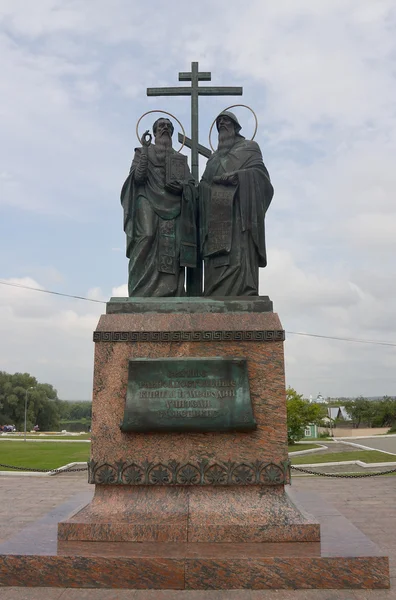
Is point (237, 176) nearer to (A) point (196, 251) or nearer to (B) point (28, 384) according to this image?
(A) point (196, 251)

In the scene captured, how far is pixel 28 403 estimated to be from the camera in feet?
191

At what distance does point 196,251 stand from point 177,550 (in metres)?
3.17

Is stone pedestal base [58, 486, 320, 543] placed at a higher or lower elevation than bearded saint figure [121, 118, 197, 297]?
→ lower

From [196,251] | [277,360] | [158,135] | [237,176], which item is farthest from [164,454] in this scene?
[158,135]

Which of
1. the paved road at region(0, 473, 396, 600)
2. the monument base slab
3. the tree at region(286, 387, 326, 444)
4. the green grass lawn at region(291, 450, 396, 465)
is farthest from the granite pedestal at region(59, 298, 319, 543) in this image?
the tree at region(286, 387, 326, 444)

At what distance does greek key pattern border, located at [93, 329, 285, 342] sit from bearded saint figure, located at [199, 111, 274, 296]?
0.65 meters

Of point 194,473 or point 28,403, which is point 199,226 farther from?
point 28,403

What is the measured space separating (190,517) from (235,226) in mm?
3128

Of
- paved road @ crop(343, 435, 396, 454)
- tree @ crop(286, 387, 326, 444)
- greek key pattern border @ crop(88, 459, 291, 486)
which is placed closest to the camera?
greek key pattern border @ crop(88, 459, 291, 486)

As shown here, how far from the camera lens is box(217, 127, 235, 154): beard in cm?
653

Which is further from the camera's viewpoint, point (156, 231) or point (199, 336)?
point (156, 231)

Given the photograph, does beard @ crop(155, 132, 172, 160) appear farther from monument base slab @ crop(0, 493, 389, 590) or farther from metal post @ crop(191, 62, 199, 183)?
monument base slab @ crop(0, 493, 389, 590)

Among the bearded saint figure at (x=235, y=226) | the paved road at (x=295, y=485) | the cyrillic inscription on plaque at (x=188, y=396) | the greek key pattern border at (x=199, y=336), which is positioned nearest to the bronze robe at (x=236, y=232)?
the bearded saint figure at (x=235, y=226)

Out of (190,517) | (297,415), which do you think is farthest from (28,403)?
(190,517)
